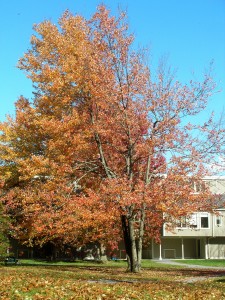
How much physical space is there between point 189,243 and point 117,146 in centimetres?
2624

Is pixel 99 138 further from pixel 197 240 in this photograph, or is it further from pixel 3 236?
pixel 197 240

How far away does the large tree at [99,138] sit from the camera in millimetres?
21047

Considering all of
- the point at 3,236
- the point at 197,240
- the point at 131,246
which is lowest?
the point at 197,240

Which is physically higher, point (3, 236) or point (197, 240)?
point (3, 236)

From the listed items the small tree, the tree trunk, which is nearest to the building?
the tree trunk

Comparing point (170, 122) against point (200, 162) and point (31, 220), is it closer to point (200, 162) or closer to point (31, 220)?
point (200, 162)

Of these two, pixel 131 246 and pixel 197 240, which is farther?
pixel 197 240

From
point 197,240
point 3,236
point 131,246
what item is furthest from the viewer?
point 197,240

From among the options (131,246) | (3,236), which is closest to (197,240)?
(131,246)

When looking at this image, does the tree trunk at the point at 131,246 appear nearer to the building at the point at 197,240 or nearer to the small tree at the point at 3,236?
A: the small tree at the point at 3,236

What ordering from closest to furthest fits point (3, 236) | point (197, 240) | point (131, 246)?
point (3, 236)
point (131, 246)
point (197, 240)

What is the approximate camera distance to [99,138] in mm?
23625

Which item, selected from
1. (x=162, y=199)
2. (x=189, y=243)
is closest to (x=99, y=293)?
(x=162, y=199)

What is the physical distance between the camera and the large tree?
2105 centimetres
